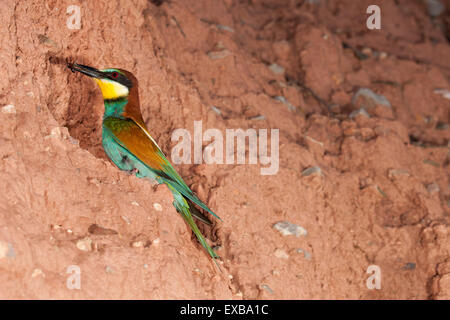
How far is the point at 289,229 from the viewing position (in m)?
2.74

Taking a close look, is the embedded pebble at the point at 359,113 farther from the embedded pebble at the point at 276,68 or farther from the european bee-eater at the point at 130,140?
the european bee-eater at the point at 130,140

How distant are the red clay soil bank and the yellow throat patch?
123 mm

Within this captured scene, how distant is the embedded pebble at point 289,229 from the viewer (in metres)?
2.73

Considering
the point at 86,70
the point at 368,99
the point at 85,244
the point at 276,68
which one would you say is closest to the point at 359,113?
the point at 368,99

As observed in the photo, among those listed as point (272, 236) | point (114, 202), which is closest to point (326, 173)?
point (272, 236)

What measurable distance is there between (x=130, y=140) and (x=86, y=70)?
0.39 m

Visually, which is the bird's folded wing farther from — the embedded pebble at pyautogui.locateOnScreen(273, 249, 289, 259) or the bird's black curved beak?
the embedded pebble at pyautogui.locateOnScreen(273, 249, 289, 259)

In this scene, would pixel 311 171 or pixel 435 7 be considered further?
pixel 435 7

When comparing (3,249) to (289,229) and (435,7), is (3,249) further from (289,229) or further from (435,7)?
(435,7)

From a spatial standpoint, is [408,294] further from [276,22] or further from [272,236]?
[276,22]

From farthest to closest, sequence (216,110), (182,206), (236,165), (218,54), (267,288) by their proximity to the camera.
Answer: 1. (218,54)
2. (216,110)
3. (236,165)
4. (182,206)
5. (267,288)

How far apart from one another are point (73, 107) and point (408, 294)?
6.39 ft

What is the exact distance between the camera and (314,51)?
3.87 m

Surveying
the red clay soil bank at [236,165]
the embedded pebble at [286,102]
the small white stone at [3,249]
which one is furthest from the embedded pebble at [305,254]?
the small white stone at [3,249]
